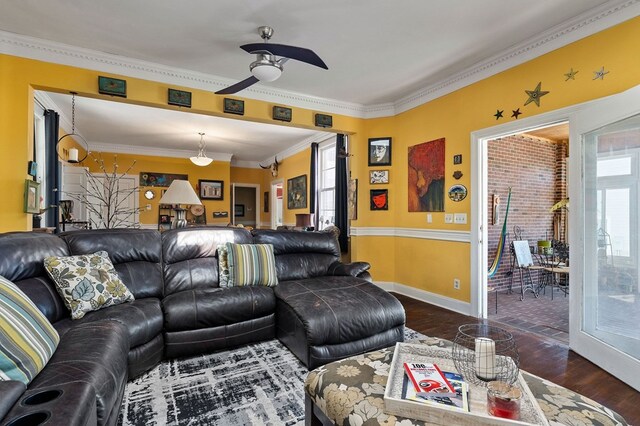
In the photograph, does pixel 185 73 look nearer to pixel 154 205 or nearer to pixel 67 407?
pixel 67 407

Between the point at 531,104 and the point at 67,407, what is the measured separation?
12.7 feet

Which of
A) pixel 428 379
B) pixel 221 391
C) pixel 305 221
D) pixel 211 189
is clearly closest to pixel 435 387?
pixel 428 379

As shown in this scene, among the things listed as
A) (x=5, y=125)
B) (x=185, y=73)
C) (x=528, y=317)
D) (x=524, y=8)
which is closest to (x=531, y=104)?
(x=524, y=8)

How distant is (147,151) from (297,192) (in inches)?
144

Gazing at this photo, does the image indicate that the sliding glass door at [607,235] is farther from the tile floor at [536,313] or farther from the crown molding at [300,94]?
the crown molding at [300,94]

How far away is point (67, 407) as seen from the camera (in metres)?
1.01

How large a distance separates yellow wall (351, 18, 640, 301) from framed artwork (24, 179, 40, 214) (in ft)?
12.4

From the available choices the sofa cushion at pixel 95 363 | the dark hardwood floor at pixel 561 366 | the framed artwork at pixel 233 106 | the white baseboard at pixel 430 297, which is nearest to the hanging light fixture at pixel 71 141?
the framed artwork at pixel 233 106

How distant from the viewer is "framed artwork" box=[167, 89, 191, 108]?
11.6 feet

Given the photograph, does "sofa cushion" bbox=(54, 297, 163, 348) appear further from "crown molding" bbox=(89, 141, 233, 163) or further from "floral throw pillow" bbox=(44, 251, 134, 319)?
"crown molding" bbox=(89, 141, 233, 163)

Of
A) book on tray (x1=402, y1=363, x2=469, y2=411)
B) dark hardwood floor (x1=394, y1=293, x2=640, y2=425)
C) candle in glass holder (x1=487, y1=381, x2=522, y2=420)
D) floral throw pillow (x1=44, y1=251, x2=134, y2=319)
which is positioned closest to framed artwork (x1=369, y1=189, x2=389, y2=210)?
dark hardwood floor (x1=394, y1=293, x2=640, y2=425)

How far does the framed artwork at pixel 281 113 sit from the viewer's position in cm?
411

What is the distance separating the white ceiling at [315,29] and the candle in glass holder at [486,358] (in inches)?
97.3

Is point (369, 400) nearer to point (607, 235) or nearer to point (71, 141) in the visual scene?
point (607, 235)
